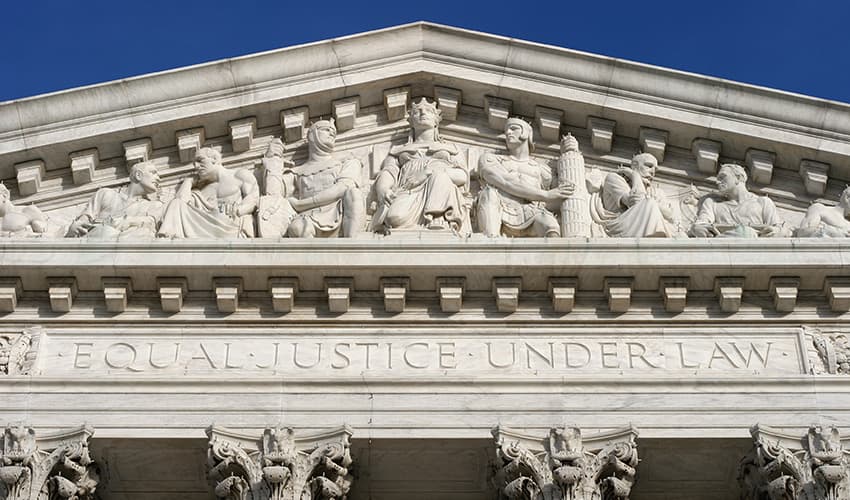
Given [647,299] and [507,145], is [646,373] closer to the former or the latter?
[647,299]

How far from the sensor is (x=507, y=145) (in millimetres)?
21969

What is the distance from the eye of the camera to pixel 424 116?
22.1m

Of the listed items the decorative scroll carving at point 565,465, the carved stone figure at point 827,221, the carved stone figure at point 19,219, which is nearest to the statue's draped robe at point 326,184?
the carved stone figure at point 19,219

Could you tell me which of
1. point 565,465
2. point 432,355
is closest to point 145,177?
point 432,355

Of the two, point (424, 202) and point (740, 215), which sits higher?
point (424, 202)

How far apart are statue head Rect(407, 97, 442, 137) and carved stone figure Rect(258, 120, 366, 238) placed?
3.12 ft

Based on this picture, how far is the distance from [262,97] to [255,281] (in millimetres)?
3033

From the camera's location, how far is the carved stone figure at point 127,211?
20812 millimetres

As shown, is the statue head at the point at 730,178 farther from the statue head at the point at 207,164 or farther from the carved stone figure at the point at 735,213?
the statue head at the point at 207,164

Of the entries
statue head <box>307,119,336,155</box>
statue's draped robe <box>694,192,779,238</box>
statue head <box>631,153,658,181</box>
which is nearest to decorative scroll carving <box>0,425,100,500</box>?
statue head <box>307,119,336,155</box>

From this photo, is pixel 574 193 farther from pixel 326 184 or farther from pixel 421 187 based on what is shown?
pixel 326 184

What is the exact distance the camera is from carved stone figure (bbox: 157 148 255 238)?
2083 centimetres

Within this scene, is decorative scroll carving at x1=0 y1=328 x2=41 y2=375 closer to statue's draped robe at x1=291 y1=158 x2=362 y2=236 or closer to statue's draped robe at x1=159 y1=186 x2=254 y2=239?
statue's draped robe at x1=159 y1=186 x2=254 y2=239

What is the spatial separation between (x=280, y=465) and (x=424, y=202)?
418cm
